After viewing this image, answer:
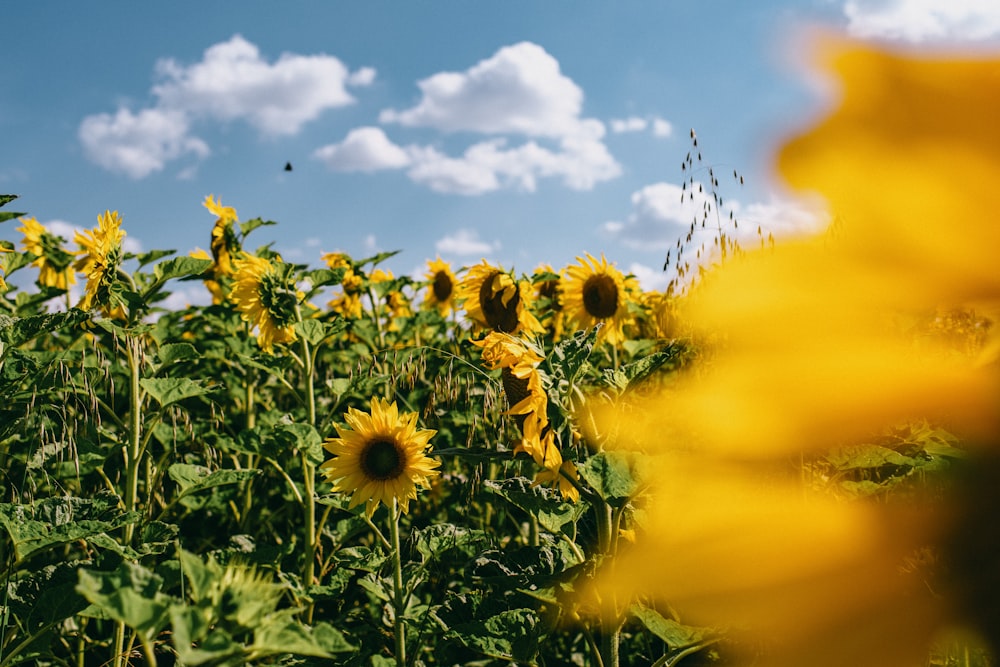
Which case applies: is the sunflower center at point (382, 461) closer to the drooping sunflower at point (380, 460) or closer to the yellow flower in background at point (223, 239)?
the drooping sunflower at point (380, 460)

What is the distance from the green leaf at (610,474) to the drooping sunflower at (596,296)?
2481mm

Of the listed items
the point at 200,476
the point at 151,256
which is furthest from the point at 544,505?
the point at 151,256

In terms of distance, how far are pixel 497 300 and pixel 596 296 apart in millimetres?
979

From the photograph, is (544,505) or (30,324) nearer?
(544,505)

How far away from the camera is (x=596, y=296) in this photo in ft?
13.4

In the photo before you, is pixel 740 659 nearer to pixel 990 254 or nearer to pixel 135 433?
pixel 990 254

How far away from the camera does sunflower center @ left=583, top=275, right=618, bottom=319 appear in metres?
4.04

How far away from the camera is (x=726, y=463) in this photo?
0.81ft

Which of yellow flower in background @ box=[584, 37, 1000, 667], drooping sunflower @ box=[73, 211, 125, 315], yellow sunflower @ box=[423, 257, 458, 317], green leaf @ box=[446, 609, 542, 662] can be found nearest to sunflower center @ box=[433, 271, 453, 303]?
yellow sunflower @ box=[423, 257, 458, 317]

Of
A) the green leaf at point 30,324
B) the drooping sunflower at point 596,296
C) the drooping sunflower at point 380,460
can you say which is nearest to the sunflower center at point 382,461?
the drooping sunflower at point 380,460

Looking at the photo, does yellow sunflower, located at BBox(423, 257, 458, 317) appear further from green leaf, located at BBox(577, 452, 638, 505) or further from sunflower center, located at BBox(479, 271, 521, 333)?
green leaf, located at BBox(577, 452, 638, 505)

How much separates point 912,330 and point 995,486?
6 cm

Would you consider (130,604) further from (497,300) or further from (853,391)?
(497,300)

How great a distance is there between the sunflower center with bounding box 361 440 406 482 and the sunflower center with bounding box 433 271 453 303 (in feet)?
10.2
